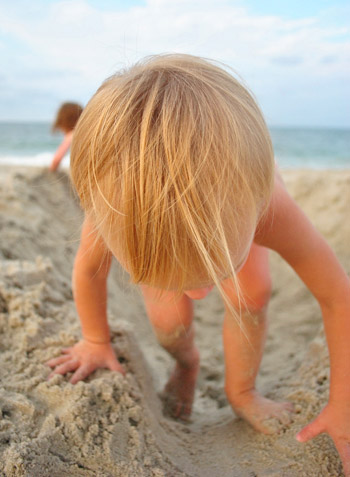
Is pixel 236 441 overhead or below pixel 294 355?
overhead

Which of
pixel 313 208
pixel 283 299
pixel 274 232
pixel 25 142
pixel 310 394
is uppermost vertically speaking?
pixel 274 232

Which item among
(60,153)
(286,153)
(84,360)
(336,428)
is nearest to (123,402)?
(84,360)

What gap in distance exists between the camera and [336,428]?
1262 millimetres

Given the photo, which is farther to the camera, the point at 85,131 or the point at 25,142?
the point at 25,142

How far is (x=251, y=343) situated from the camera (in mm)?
1525

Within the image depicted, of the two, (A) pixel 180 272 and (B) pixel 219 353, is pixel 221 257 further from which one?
(B) pixel 219 353

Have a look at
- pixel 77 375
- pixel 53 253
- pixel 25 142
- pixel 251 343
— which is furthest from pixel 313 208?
pixel 25 142

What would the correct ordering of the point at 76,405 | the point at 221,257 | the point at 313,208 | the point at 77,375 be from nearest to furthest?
the point at 221,257, the point at 76,405, the point at 77,375, the point at 313,208

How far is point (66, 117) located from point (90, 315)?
391cm

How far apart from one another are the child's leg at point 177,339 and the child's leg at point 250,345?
6.9 inches

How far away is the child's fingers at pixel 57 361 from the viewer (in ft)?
4.86

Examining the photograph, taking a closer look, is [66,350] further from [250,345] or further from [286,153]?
[286,153]

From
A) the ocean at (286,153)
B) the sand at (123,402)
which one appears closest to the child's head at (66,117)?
the sand at (123,402)

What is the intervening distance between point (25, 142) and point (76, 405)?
16.2 m
